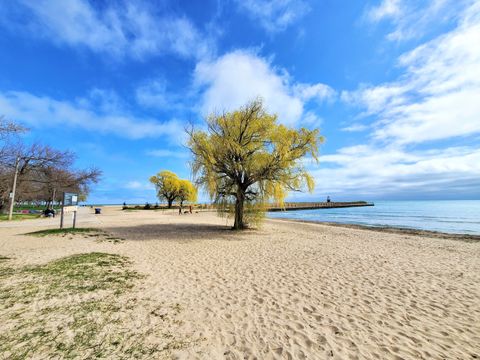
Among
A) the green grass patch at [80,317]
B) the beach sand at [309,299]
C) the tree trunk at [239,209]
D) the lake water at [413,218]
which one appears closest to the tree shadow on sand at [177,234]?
the tree trunk at [239,209]

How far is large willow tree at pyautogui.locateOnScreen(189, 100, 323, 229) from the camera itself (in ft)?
49.9

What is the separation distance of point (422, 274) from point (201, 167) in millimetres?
12724

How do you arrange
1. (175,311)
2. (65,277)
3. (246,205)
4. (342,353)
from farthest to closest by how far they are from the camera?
(246,205) → (65,277) → (175,311) → (342,353)

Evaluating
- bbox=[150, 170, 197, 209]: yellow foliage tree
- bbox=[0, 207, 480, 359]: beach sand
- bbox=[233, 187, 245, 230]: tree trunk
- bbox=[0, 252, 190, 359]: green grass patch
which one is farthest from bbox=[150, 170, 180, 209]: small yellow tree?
bbox=[0, 252, 190, 359]: green grass patch

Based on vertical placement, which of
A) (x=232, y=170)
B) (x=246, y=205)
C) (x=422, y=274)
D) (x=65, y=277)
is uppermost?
(x=232, y=170)

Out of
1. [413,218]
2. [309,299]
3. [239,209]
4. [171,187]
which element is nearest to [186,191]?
[171,187]

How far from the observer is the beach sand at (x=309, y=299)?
358 cm

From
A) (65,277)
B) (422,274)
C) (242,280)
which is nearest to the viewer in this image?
(65,277)

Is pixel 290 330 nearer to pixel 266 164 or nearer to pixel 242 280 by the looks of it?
pixel 242 280

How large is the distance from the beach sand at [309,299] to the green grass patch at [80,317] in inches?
11.2

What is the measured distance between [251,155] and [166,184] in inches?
1700

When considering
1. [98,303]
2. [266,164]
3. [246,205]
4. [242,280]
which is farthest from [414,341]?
[246,205]

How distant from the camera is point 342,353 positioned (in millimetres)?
3404

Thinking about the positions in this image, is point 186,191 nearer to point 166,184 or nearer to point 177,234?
point 166,184
